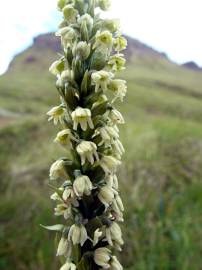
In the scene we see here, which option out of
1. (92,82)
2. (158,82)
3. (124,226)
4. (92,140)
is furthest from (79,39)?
(158,82)

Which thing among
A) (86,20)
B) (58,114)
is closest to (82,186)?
(58,114)

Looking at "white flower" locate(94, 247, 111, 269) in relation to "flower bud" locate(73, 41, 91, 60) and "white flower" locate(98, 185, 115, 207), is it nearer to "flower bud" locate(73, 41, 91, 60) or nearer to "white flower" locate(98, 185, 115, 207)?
"white flower" locate(98, 185, 115, 207)

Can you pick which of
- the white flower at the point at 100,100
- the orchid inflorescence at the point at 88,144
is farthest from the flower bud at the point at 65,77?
the white flower at the point at 100,100

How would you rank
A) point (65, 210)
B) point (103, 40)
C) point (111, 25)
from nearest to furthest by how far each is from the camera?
point (65, 210)
point (103, 40)
point (111, 25)

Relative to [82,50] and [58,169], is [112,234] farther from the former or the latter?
[82,50]

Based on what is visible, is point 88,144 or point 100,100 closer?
point 88,144

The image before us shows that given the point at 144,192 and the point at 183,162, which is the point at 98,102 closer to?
the point at 144,192
